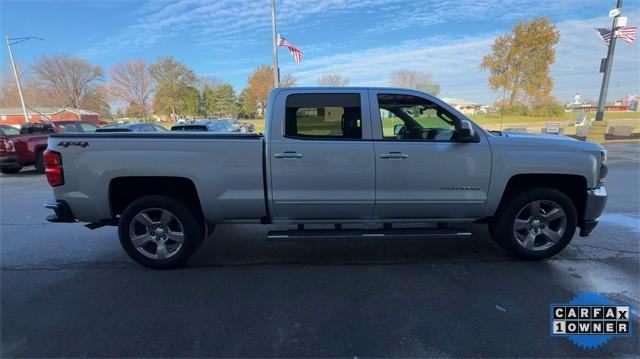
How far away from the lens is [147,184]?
394cm

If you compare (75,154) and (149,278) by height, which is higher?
(75,154)

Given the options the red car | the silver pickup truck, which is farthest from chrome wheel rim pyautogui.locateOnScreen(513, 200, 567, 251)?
the red car

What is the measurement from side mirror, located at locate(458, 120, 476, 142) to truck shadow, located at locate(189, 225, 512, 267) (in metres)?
1.42

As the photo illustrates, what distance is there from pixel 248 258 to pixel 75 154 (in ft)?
7.16

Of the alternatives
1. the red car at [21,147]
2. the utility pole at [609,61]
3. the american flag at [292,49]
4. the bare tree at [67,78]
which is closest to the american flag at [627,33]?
the utility pole at [609,61]

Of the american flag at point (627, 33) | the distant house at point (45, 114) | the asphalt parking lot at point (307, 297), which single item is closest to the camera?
the asphalt parking lot at point (307, 297)

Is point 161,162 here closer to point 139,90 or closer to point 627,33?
point 627,33

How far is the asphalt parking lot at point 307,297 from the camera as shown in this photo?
2623mm

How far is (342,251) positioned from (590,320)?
8.23 feet

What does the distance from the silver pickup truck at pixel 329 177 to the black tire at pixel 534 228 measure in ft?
0.04

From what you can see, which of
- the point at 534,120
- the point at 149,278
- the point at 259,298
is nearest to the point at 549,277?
the point at 259,298

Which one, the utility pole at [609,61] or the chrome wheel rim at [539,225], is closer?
the chrome wheel rim at [539,225]

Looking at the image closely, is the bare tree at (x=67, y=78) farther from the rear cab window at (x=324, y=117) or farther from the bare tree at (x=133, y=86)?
the rear cab window at (x=324, y=117)

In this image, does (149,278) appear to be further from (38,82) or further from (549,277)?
(38,82)
